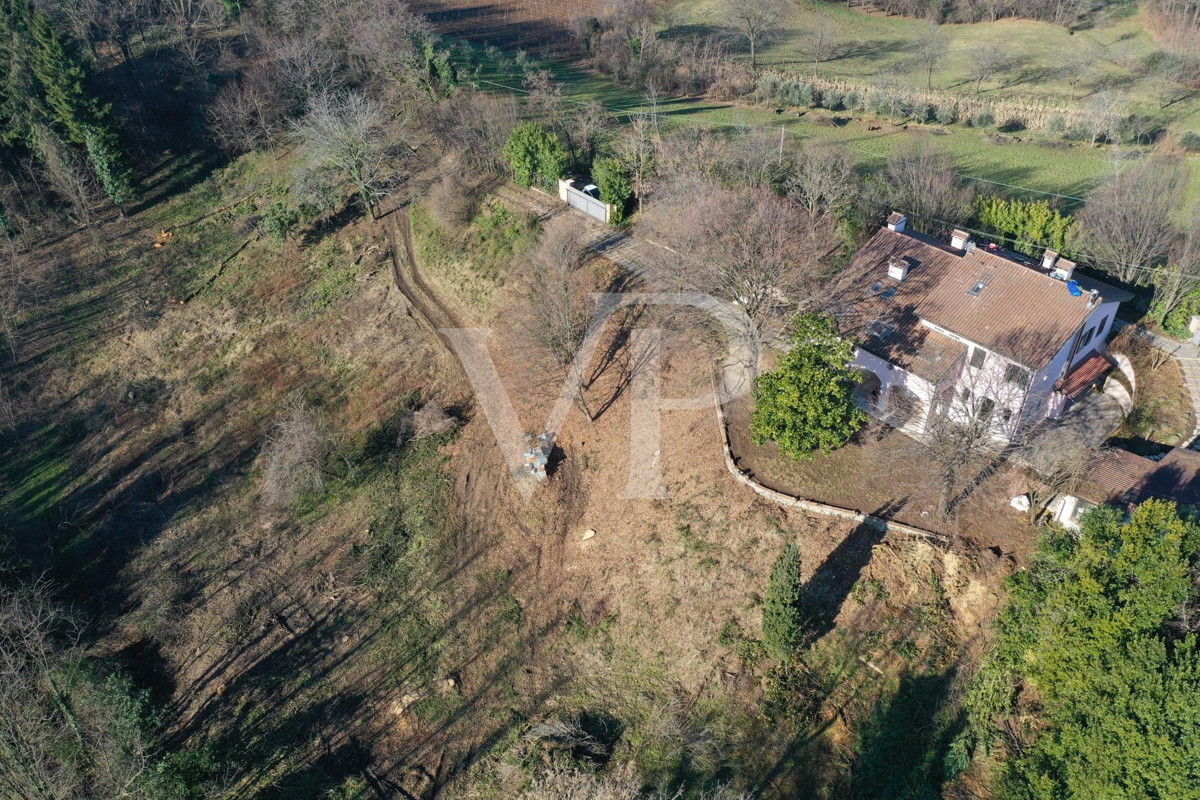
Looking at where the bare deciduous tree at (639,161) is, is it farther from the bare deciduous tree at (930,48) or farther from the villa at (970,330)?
the bare deciduous tree at (930,48)

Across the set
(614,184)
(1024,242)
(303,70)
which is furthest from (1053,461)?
(303,70)

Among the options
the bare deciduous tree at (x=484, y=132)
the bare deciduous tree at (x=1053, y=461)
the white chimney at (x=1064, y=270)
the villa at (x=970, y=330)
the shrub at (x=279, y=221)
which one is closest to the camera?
the bare deciduous tree at (x=1053, y=461)

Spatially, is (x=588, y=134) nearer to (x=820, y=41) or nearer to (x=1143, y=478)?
(x=820, y=41)

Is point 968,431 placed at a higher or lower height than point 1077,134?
higher

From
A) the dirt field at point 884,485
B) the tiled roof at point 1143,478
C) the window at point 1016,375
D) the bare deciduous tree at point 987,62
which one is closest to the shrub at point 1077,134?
the bare deciduous tree at point 987,62

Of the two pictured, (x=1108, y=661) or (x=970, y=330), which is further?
(x=970, y=330)

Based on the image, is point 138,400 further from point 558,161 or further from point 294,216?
point 558,161
